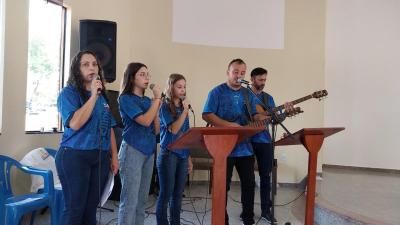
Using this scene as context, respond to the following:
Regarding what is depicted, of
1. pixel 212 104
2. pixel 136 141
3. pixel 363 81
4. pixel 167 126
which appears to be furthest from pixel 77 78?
pixel 363 81

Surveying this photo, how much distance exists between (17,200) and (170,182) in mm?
1207

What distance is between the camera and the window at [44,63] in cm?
394

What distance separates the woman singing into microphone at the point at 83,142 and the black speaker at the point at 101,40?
217cm

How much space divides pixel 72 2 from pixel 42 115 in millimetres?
1425

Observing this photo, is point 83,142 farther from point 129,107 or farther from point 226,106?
point 226,106

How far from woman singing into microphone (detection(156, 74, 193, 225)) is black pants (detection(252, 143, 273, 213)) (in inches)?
38.2

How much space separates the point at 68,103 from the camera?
79.0 inches

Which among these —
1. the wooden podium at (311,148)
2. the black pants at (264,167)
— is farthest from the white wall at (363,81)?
the wooden podium at (311,148)

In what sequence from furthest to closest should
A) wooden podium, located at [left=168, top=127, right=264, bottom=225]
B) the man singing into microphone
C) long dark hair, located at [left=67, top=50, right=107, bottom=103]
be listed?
the man singing into microphone, long dark hair, located at [left=67, top=50, right=107, bottom=103], wooden podium, located at [left=168, top=127, right=264, bottom=225]

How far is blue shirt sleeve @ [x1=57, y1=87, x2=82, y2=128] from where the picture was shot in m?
1.97

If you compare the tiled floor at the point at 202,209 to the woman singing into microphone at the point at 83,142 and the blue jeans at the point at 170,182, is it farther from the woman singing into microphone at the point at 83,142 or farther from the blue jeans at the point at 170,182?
the woman singing into microphone at the point at 83,142

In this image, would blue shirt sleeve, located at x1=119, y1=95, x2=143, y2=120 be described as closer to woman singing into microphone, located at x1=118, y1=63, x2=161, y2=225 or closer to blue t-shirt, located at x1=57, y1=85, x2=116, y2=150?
woman singing into microphone, located at x1=118, y1=63, x2=161, y2=225

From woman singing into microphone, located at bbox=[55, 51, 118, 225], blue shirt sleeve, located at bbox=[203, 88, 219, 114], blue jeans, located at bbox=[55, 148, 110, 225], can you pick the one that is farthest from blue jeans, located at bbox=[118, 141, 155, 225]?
blue shirt sleeve, located at bbox=[203, 88, 219, 114]

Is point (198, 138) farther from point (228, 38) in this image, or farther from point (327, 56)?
point (327, 56)
